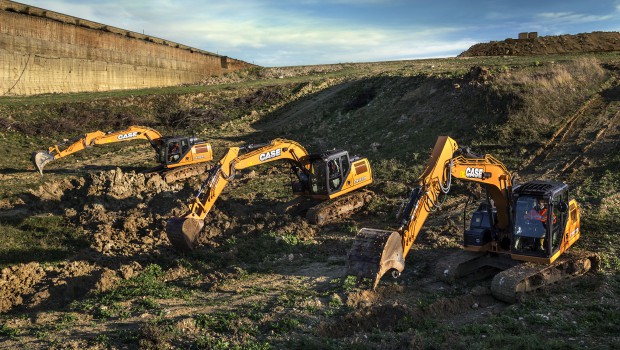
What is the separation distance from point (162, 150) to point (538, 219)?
62.0 ft

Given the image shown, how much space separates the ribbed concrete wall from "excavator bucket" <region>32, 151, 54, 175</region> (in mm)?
17946

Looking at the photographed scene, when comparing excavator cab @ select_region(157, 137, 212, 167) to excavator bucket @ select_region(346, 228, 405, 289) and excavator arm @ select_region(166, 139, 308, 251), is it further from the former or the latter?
excavator bucket @ select_region(346, 228, 405, 289)

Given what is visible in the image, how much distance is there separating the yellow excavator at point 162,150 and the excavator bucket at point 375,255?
1606cm

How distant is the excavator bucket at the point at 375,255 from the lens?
37.8 feet

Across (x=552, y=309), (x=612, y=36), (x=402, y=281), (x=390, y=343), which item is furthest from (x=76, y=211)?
(x=612, y=36)

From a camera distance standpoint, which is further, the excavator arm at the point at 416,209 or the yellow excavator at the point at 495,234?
the yellow excavator at the point at 495,234

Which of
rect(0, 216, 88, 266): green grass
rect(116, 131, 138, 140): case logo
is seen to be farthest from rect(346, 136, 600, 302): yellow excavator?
rect(116, 131, 138, 140): case logo

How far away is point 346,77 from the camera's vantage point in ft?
156

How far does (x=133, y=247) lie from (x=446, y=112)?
19329 mm

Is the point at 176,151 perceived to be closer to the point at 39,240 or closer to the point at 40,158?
the point at 40,158

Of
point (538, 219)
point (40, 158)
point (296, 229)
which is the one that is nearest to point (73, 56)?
point (40, 158)

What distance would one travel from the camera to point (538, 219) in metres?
12.4

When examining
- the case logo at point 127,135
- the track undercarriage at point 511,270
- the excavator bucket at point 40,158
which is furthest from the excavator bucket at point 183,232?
the excavator bucket at point 40,158

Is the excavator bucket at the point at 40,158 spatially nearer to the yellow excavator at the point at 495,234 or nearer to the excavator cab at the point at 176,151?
the excavator cab at the point at 176,151
